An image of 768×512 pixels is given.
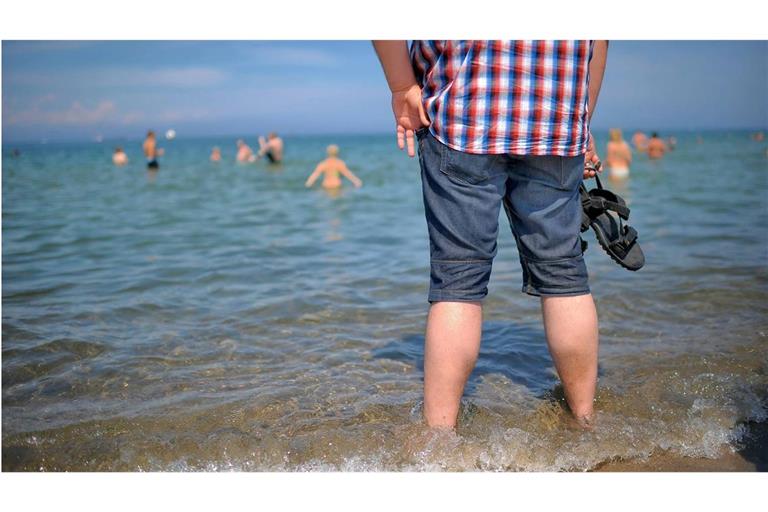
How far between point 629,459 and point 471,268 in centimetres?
82

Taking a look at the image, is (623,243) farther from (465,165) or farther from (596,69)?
(465,165)

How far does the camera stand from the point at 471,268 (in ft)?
6.85

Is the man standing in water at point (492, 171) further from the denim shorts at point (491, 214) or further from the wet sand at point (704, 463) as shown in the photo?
the wet sand at point (704, 463)

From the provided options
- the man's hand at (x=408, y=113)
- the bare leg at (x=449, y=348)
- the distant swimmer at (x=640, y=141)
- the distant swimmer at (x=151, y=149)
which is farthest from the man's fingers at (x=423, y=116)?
the distant swimmer at (x=640, y=141)

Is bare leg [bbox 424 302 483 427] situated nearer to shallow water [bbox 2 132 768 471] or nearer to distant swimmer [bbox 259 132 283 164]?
shallow water [bbox 2 132 768 471]

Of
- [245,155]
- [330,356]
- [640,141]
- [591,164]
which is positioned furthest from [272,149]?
[591,164]

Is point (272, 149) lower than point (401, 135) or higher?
higher

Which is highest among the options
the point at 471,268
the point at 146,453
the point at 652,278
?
the point at 471,268

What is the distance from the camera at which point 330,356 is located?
10.9ft

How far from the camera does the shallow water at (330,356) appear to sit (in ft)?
7.64

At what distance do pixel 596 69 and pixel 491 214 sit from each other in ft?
1.99

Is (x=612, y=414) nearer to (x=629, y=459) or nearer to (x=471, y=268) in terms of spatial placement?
(x=629, y=459)

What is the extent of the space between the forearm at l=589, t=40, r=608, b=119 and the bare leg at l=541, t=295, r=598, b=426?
0.60 metres

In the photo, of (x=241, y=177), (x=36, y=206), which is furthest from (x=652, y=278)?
(x=241, y=177)
